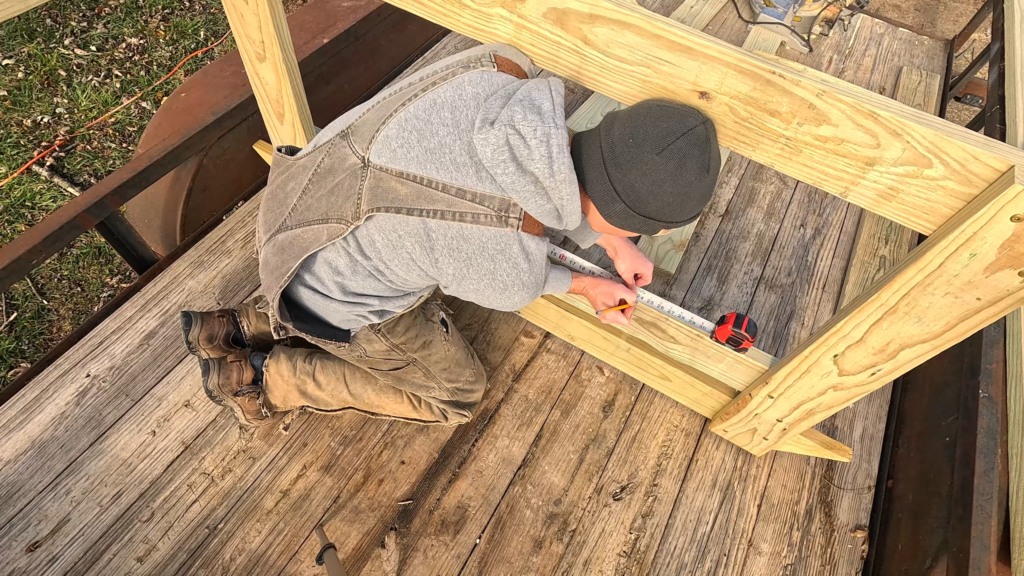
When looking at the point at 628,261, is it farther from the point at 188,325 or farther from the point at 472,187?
the point at 188,325

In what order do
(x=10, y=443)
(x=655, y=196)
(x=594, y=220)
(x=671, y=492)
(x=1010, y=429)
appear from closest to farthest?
(x=655, y=196) → (x=594, y=220) → (x=1010, y=429) → (x=10, y=443) → (x=671, y=492)

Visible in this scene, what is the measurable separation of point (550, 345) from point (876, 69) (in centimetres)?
329

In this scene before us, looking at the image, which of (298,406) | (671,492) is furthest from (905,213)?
(298,406)

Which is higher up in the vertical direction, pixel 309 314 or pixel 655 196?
pixel 655 196

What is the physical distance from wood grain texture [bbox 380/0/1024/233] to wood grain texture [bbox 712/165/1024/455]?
0.26 ft

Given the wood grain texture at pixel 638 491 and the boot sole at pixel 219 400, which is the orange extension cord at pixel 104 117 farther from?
the wood grain texture at pixel 638 491

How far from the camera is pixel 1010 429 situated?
181 centimetres

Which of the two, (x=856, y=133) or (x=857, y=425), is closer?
(x=856, y=133)

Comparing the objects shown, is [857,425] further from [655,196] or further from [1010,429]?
[655,196]

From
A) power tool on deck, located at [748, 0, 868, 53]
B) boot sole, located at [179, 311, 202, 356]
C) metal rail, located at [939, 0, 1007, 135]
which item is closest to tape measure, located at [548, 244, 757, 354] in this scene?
metal rail, located at [939, 0, 1007, 135]

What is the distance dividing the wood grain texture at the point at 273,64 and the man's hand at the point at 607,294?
1448 millimetres

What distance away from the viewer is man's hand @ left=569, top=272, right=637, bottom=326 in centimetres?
209

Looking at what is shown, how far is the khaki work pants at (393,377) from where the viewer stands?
211 cm

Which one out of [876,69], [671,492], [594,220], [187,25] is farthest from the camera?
[187,25]
